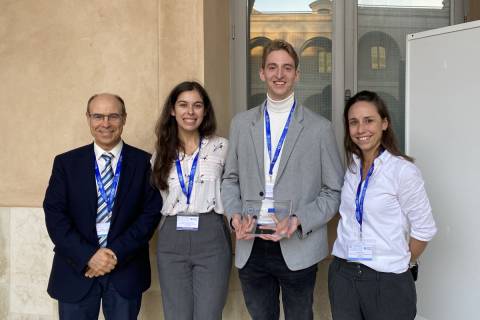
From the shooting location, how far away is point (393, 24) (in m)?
4.31

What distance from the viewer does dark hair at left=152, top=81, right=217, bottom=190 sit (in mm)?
2691

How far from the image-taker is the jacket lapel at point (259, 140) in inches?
99.3

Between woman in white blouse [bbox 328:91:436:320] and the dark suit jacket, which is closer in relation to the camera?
woman in white blouse [bbox 328:91:436:320]

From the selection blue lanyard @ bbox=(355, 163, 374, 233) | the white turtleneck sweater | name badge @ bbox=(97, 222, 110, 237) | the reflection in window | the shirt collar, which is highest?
the reflection in window

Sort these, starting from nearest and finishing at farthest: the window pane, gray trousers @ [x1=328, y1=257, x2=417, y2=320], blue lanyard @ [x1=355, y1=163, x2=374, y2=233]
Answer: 1. gray trousers @ [x1=328, y1=257, x2=417, y2=320]
2. blue lanyard @ [x1=355, y1=163, x2=374, y2=233]
3. the window pane

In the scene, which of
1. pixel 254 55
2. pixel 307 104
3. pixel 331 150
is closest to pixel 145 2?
pixel 254 55

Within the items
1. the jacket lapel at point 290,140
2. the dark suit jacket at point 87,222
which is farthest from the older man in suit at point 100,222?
the jacket lapel at point 290,140

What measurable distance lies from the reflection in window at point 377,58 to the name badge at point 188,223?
245 centimetres

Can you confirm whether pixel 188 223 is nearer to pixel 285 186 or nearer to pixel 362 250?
pixel 285 186

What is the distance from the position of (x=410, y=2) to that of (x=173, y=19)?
219 centimetres

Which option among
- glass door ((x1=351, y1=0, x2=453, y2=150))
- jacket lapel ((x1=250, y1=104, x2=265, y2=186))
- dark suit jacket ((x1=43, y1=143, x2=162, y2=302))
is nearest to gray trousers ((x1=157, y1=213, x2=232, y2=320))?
dark suit jacket ((x1=43, y1=143, x2=162, y2=302))

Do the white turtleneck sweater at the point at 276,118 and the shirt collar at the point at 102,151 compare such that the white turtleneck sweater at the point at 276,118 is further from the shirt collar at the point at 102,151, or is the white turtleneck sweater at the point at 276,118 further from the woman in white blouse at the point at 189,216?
the shirt collar at the point at 102,151

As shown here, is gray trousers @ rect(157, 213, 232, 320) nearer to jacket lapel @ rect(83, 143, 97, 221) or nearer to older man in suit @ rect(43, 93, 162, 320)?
older man in suit @ rect(43, 93, 162, 320)

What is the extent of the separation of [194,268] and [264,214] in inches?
21.7
